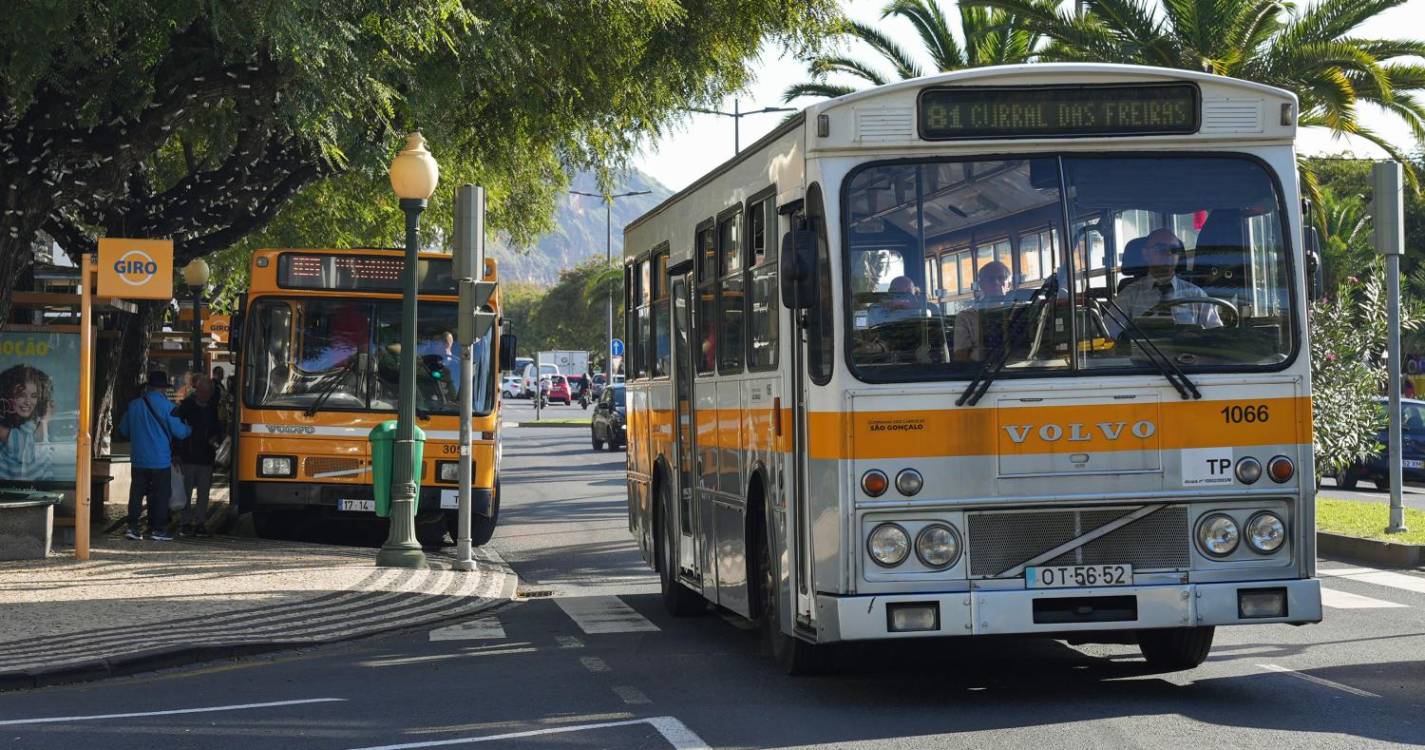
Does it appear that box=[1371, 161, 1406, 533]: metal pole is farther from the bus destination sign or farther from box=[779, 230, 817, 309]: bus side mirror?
box=[779, 230, 817, 309]: bus side mirror

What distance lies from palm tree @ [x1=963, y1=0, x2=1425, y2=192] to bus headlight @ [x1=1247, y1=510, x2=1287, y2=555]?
542 inches

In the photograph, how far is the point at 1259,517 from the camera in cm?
910

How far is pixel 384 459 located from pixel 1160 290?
33.4ft

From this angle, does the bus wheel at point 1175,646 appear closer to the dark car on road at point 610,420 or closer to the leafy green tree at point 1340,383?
the leafy green tree at point 1340,383

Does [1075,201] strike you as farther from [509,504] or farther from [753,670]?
[509,504]

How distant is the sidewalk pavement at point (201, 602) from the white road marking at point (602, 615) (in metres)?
0.66

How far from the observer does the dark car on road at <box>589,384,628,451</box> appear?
46406 millimetres

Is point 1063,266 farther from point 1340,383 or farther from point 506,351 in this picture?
point 1340,383

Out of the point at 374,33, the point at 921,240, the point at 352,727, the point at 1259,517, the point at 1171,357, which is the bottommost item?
the point at 352,727

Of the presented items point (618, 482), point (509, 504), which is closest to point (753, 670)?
point (509, 504)

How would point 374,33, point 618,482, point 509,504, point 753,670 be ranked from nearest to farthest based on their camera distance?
1. point 753,670
2. point 374,33
3. point 509,504
4. point 618,482

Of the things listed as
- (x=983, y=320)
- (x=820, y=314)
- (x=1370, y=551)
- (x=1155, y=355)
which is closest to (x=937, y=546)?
(x=983, y=320)

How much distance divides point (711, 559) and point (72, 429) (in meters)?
9.02

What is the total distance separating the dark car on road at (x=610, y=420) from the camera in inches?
1827
